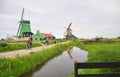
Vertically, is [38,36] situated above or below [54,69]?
above

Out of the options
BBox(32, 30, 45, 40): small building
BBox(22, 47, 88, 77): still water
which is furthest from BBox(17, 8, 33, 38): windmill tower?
BBox(22, 47, 88, 77): still water

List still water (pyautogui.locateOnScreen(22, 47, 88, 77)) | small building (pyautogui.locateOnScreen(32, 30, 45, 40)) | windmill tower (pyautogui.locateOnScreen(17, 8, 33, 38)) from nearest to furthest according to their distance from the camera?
still water (pyautogui.locateOnScreen(22, 47, 88, 77)), windmill tower (pyautogui.locateOnScreen(17, 8, 33, 38)), small building (pyautogui.locateOnScreen(32, 30, 45, 40))

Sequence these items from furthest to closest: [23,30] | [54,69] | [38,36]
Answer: [38,36] → [23,30] → [54,69]

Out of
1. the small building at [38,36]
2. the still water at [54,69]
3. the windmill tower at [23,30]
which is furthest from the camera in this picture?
the small building at [38,36]

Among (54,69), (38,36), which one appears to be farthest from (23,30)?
(54,69)

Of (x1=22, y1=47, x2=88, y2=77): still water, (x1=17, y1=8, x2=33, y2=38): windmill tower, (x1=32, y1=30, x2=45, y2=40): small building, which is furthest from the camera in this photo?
(x1=32, y1=30, x2=45, y2=40): small building

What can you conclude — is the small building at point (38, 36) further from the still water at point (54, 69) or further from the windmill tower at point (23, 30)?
the still water at point (54, 69)

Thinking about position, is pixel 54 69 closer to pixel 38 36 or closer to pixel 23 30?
pixel 23 30

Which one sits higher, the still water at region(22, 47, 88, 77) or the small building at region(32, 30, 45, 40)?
the small building at region(32, 30, 45, 40)

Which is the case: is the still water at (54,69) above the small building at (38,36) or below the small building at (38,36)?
below

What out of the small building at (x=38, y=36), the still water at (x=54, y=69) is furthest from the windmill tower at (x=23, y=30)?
the still water at (x=54, y=69)

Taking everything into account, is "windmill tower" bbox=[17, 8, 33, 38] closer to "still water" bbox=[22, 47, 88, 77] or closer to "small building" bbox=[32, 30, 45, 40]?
"small building" bbox=[32, 30, 45, 40]

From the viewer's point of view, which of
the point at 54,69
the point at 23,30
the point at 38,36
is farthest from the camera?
the point at 38,36

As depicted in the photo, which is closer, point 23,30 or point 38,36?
point 23,30
